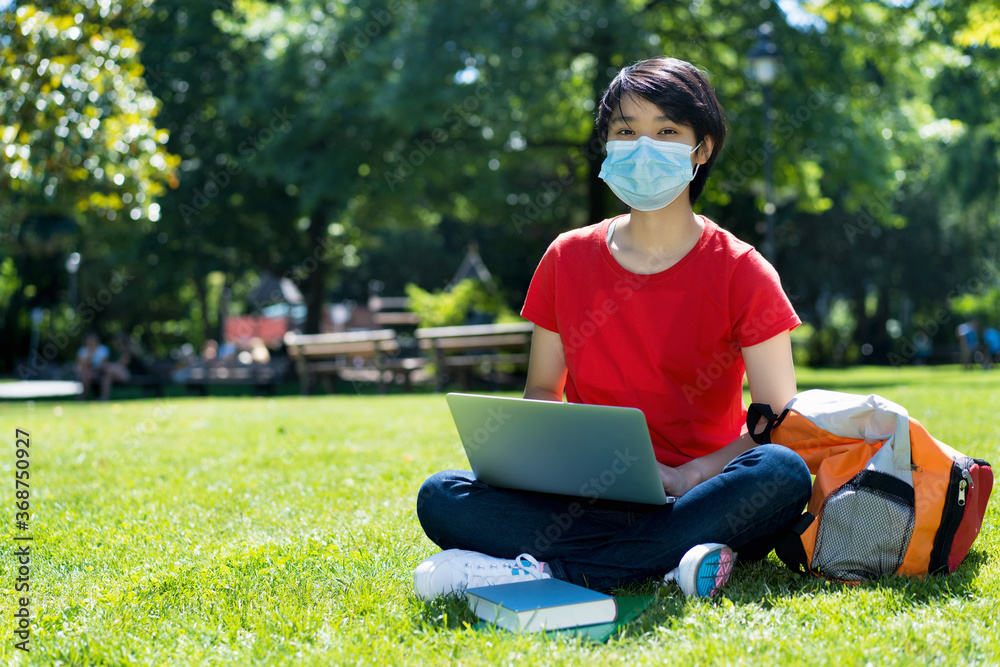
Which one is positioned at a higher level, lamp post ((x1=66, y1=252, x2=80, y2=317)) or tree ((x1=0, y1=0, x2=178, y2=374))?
tree ((x1=0, y1=0, x2=178, y2=374))

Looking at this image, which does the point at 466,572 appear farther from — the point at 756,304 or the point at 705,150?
the point at 705,150

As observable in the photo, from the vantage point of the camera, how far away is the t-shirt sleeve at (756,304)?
2.95 metres

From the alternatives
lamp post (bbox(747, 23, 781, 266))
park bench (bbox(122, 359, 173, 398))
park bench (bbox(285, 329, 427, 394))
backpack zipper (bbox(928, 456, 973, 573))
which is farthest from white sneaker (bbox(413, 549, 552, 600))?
park bench (bbox(122, 359, 173, 398))

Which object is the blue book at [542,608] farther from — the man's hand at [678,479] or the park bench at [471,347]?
the park bench at [471,347]

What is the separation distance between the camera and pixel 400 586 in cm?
302

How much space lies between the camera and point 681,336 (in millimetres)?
3078

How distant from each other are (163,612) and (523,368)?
42.4 ft

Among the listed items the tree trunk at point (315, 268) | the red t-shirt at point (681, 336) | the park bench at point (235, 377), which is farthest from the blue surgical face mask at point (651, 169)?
the tree trunk at point (315, 268)

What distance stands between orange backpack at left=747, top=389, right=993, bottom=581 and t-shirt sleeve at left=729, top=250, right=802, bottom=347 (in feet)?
0.78

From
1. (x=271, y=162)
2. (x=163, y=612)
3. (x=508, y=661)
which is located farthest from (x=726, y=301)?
(x=271, y=162)

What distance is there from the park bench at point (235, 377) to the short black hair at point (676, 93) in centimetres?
Result: 1514

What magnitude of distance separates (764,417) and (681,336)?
38 cm

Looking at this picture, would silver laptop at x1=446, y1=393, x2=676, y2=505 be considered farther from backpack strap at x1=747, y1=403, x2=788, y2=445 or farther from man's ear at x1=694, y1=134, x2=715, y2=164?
man's ear at x1=694, y1=134, x2=715, y2=164

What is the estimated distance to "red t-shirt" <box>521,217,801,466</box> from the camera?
304cm
